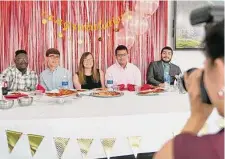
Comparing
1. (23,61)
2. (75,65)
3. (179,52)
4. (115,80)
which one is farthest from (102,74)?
(179,52)

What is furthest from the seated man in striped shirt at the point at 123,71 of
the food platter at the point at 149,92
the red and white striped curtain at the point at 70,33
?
the food platter at the point at 149,92

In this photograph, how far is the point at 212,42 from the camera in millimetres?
600

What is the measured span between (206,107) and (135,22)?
12.2ft

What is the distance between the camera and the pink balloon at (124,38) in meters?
4.34

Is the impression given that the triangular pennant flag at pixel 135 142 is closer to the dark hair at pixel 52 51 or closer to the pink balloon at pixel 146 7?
the dark hair at pixel 52 51

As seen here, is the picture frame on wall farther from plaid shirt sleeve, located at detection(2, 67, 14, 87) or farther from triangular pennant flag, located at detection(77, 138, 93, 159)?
triangular pennant flag, located at detection(77, 138, 93, 159)

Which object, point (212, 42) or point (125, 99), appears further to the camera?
point (125, 99)

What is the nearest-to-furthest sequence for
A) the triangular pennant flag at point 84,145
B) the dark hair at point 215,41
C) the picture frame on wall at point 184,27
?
the dark hair at point 215,41 → the triangular pennant flag at point 84,145 → the picture frame on wall at point 184,27

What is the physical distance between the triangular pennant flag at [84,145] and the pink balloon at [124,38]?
8.00ft

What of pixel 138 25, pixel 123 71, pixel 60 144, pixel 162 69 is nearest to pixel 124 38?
pixel 138 25

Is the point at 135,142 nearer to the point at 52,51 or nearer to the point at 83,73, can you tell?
the point at 83,73

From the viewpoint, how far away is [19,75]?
378cm

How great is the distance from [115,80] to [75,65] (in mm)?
622

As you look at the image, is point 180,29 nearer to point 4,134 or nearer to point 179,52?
point 179,52
